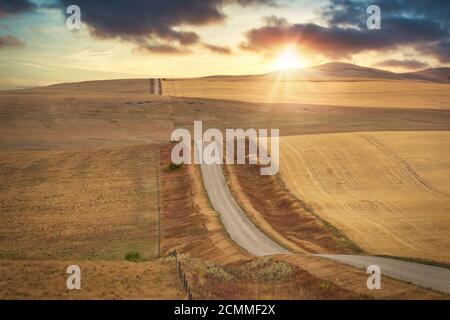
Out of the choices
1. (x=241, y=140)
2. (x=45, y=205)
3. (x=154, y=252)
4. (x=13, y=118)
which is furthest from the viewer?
(x=13, y=118)

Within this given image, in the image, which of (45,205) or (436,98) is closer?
(45,205)

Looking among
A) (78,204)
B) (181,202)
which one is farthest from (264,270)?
(78,204)

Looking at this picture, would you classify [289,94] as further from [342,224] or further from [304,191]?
[342,224]

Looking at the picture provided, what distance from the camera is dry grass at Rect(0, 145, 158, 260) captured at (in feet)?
130

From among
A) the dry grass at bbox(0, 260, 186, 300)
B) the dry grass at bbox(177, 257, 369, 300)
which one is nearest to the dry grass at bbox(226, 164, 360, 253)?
the dry grass at bbox(177, 257, 369, 300)

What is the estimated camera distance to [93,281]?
2323 cm

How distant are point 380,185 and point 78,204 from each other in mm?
32961

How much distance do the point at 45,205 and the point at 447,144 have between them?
5510 centimetres

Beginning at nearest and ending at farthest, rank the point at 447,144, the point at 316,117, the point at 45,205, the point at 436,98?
the point at 45,205 < the point at 447,144 < the point at 316,117 < the point at 436,98

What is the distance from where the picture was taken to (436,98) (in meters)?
134

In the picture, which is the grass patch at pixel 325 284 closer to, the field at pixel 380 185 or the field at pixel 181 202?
the field at pixel 181 202

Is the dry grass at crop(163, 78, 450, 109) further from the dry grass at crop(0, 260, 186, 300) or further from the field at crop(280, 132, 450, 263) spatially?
the dry grass at crop(0, 260, 186, 300)
